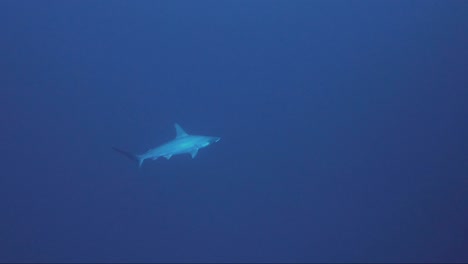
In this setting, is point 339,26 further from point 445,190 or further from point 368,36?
point 445,190

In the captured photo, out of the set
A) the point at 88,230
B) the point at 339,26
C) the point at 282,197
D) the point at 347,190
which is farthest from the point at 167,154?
the point at 339,26

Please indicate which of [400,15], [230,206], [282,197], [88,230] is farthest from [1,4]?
[400,15]

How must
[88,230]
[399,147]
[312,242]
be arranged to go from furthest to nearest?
[399,147] < [312,242] < [88,230]

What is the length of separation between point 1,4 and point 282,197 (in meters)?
10.5

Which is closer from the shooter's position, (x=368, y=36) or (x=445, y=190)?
(x=445, y=190)

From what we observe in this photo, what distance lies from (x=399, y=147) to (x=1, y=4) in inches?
534

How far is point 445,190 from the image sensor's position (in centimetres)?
1380

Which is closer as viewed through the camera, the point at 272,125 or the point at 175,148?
the point at 175,148

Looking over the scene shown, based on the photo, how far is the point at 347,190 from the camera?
1373 centimetres

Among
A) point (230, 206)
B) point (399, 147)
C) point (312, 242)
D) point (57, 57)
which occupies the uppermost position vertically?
point (57, 57)

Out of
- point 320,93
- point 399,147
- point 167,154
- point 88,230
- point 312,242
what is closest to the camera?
point 167,154

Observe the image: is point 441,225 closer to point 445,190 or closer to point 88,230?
point 445,190

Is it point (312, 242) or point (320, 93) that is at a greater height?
point (320, 93)

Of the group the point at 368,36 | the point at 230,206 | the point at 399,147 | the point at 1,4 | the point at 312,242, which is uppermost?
the point at 368,36
